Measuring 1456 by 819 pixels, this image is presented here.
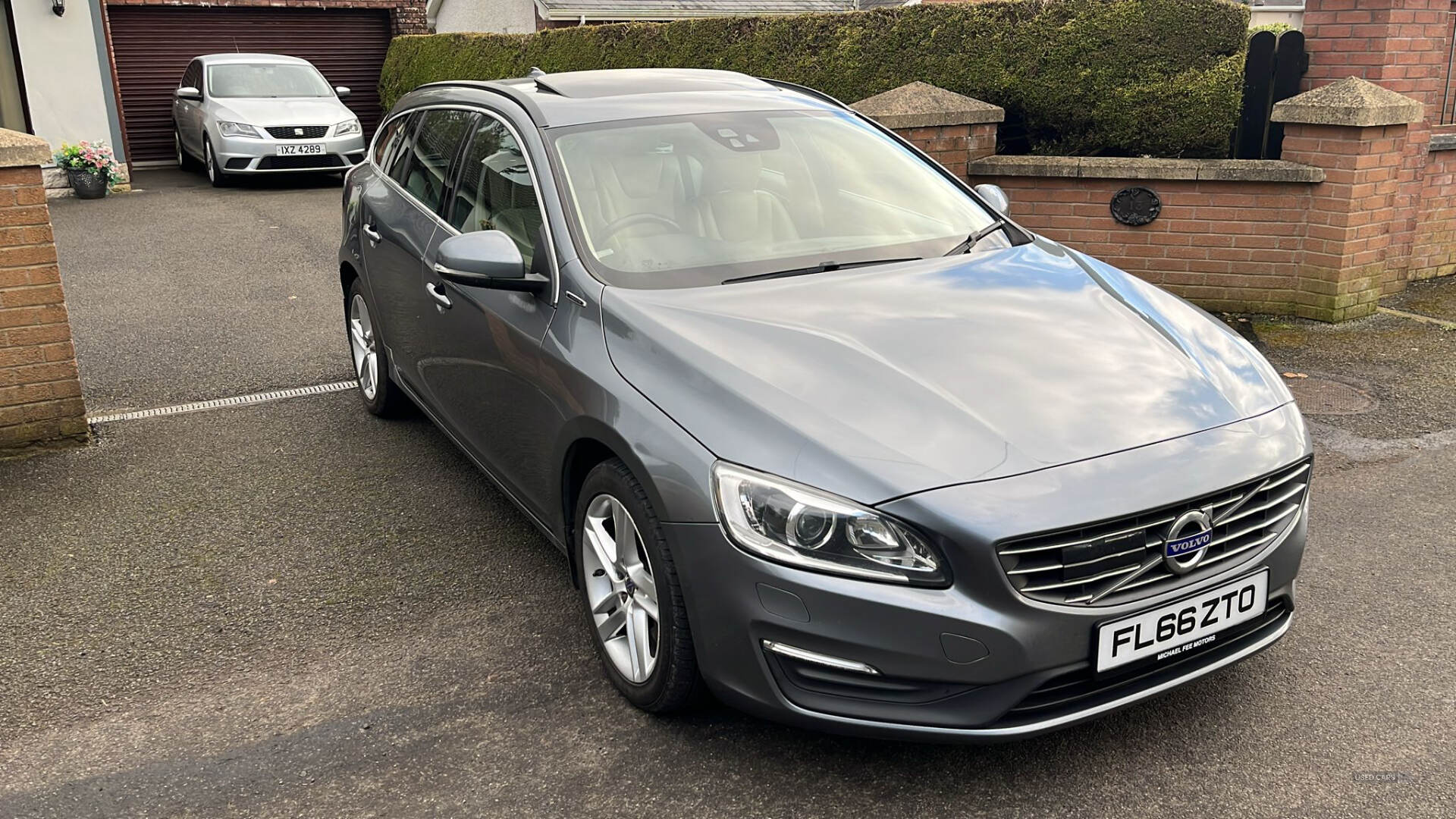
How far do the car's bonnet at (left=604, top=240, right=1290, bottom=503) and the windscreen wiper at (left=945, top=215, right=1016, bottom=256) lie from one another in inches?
7.4

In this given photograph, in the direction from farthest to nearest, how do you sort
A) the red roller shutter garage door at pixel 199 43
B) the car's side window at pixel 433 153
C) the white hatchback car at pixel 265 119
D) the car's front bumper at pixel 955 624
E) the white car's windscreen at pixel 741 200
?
1. the red roller shutter garage door at pixel 199 43
2. the white hatchback car at pixel 265 119
3. the car's side window at pixel 433 153
4. the white car's windscreen at pixel 741 200
5. the car's front bumper at pixel 955 624

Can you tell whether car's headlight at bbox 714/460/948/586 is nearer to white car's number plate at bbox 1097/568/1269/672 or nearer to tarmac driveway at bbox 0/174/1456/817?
white car's number plate at bbox 1097/568/1269/672

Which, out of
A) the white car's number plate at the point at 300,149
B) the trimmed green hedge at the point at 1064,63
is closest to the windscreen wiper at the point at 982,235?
the trimmed green hedge at the point at 1064,63

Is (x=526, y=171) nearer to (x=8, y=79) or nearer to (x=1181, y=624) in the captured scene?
(x=1181, y=624)

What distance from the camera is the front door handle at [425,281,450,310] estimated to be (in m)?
4.20

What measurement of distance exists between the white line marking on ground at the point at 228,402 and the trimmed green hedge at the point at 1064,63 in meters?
4.60

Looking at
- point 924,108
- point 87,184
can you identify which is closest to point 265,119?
point 87,184

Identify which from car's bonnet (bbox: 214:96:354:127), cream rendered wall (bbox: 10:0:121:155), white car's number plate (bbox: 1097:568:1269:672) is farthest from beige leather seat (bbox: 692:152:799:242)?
cream rendered wall (bbox: 10:0:121:155)

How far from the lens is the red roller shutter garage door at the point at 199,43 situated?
18.3 meters

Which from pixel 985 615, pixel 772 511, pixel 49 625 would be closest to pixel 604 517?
pixel 772 511

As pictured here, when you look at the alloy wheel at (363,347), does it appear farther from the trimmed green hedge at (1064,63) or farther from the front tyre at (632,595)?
the trimmed green hedge at (1064,63)

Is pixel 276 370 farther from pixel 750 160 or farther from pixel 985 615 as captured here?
pixel 985 615

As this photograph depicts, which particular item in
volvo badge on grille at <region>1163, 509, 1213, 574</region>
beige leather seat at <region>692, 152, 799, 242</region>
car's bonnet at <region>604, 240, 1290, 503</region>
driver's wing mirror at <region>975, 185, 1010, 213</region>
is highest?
beige leather seat at <region>692, 152, 799, 242</region>

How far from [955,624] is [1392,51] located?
643 centimetres
